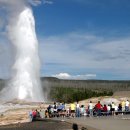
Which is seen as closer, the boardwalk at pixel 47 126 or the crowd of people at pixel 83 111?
the boardwalk at pixel 47 126

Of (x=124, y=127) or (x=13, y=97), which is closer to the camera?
(x=124, y=127)

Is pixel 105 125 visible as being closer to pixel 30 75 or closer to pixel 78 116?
pixel 78 116

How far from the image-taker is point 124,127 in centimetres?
2561

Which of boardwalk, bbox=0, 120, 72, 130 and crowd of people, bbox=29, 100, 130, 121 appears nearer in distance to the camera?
boardwalk, bbox=0, 120, 72, 130

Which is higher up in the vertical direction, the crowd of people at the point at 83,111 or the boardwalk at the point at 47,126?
the crowd of people at the point at 83,111

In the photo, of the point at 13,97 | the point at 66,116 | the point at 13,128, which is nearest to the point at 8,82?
the point at 13,97

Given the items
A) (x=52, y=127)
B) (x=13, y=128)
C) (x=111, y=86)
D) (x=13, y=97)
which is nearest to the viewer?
(x=52, y=127)

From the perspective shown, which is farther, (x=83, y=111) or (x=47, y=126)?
(x=83, y=111)

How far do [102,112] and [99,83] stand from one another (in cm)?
15137

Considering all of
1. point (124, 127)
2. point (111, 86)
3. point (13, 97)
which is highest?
point (111, 86)

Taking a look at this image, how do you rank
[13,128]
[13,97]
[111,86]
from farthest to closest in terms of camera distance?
[111,86] < [13,97] < [13,128]

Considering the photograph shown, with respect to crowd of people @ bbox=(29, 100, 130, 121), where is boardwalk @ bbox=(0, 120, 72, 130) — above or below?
below

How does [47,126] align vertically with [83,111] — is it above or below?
below

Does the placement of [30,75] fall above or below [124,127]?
above
